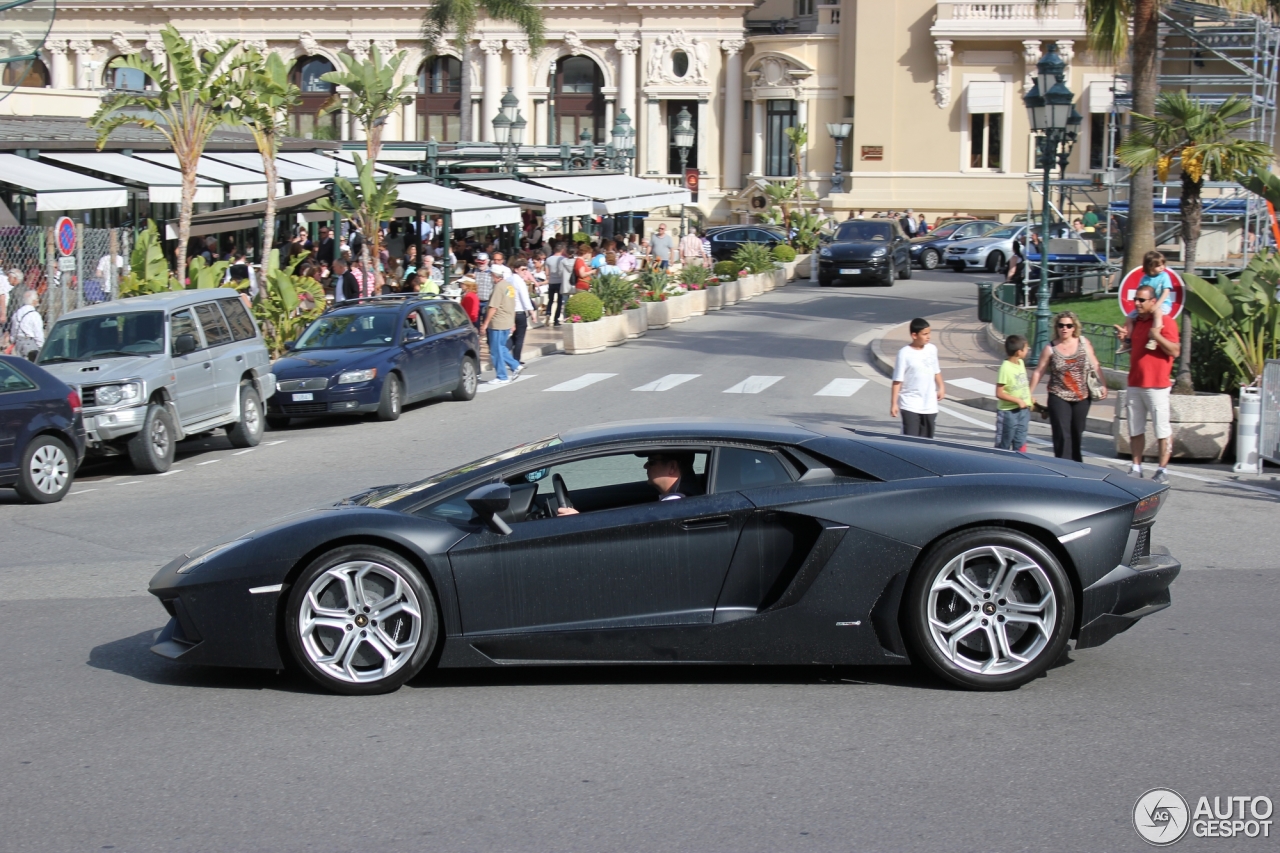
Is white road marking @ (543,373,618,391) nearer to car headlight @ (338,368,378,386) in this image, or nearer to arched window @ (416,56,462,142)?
car headlight @ (338,368,378,386)

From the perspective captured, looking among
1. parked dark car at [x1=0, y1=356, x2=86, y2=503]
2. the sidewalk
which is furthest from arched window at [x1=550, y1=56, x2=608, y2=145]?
parked dark car at [x1=0, y1=356, x2=86, y2=503]

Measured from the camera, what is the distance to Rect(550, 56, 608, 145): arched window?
235ft

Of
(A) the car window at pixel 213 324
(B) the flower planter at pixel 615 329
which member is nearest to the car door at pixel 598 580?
(A) the car window at pixel 213 324

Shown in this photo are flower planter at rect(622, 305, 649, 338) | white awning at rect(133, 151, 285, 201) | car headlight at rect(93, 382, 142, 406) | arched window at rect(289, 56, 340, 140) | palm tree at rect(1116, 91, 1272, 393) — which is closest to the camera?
car headlight at rect(93, 382, 142, 406)

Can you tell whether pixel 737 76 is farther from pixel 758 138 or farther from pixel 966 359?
pixel 966 359

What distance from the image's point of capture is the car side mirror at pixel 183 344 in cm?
1567

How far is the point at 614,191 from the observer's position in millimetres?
43000

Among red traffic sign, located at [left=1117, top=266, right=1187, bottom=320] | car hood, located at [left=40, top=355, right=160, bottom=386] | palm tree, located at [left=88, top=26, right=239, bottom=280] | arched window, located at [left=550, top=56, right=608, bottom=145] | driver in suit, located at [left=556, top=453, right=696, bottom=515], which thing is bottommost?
car hood, located at [left=40, top=355, right=160, bottom=386]

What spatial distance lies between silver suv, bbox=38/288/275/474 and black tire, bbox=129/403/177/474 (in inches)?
0.4

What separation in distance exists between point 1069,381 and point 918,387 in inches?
52.0

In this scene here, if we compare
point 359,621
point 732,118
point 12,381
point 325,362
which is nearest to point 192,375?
point 12,381

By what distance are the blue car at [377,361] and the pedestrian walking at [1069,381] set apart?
30.4ft

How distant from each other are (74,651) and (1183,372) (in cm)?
1178

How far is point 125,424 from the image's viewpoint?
1492 cm
